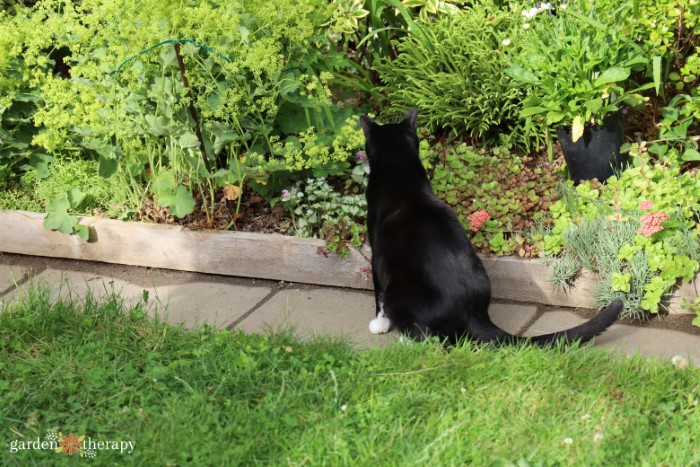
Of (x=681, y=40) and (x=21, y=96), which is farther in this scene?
(x=21, y=96)

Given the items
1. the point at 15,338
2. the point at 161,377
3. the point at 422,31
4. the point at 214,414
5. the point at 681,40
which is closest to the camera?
the point at 214,414

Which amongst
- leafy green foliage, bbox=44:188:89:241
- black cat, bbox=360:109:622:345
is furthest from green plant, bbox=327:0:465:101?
leafy green foliage, bbox=44:188:89:241

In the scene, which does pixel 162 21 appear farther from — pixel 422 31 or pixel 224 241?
pixel 422 31

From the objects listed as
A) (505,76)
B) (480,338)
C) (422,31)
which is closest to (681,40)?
(505,76)

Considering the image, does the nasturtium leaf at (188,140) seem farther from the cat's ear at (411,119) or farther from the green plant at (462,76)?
the green plant at (462,76)

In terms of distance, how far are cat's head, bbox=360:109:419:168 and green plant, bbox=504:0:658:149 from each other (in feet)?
2.32

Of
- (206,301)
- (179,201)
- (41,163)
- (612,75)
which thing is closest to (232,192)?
A: (179,201)

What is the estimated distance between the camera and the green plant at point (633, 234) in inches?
135

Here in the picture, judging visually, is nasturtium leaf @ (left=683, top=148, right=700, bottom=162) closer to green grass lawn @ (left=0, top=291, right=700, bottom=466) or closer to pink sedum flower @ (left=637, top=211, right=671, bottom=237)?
pink sedum flower @ (left=637, top=211, right=671, bottom=237)

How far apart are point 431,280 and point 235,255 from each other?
1.41m

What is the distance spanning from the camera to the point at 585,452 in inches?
95.3

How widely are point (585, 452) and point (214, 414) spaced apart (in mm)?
1208

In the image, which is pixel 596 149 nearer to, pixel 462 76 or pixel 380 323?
pixel 462 76

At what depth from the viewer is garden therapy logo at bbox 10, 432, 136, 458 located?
259 cm
